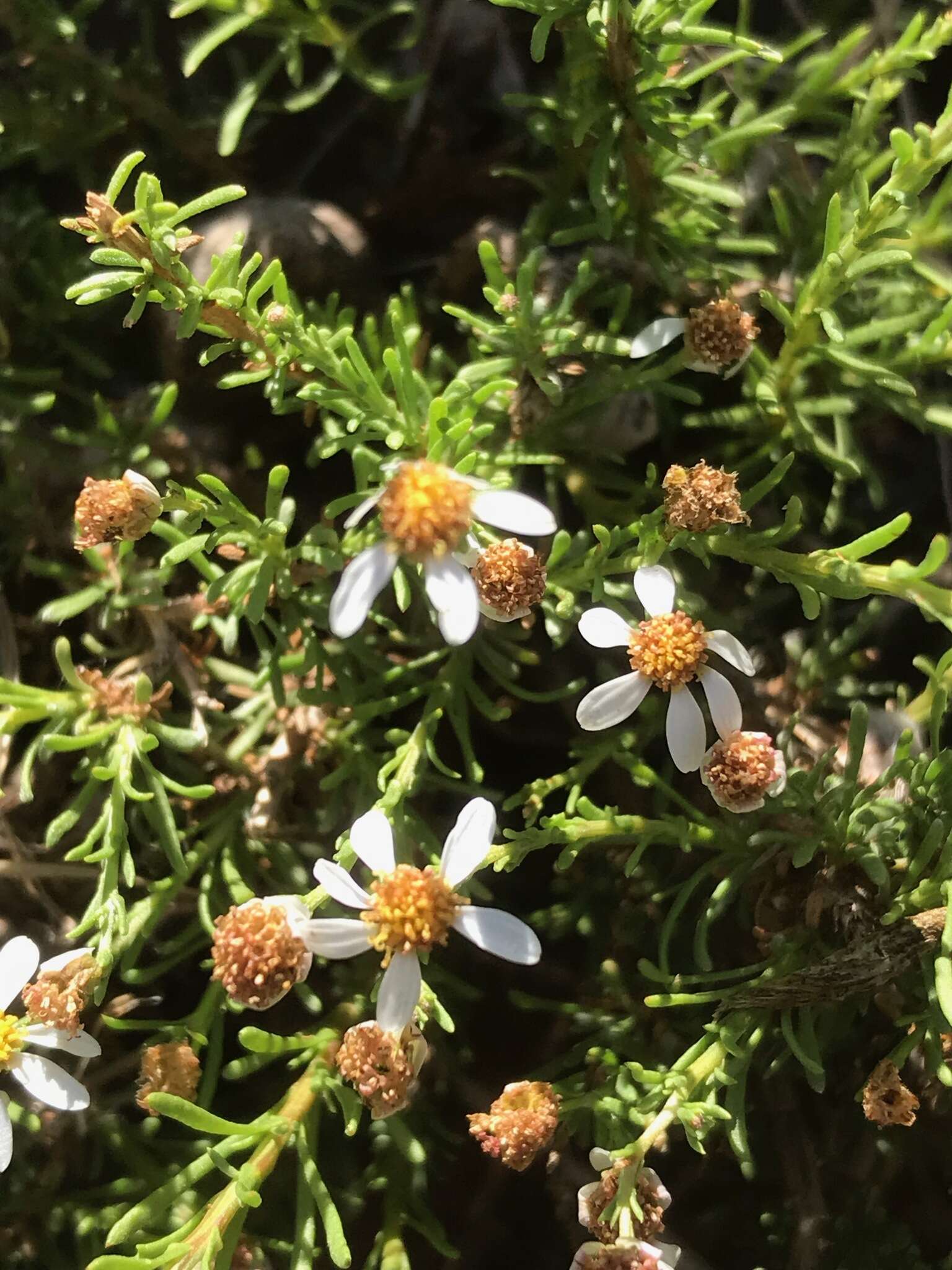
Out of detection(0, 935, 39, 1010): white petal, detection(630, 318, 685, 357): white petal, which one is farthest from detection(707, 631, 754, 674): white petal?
detection(0, 935, 39, 1010): white petal

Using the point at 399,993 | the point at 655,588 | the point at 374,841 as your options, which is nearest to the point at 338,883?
the point at 374,841

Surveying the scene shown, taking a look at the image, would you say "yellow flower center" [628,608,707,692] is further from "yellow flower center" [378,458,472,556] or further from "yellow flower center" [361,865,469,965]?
"yellow flower center" [361,865,469,965]

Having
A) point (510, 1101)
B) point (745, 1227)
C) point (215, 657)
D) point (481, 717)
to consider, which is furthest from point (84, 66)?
point (745, 1227)

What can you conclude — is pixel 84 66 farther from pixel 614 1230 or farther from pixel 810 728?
pixel 614 1230

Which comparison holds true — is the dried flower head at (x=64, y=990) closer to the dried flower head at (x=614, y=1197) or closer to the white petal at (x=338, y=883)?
the white petal at (x=338, y=883)

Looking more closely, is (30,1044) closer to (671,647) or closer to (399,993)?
(399,993)

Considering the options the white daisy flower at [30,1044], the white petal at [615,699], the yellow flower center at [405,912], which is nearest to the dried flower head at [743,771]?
the white petal at [615,699]
